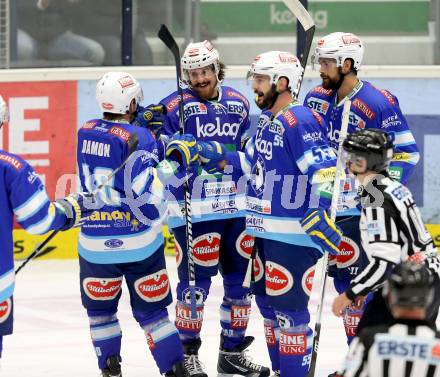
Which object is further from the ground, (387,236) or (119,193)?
(387,236)

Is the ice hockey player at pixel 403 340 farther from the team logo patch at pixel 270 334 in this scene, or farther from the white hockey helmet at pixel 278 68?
the team logo patch at pixel 270 334

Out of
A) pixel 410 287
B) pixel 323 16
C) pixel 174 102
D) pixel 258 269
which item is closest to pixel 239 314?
pixel 258 269

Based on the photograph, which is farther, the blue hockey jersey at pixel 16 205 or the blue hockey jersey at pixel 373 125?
the blue hockey jersey at pixel 373 125

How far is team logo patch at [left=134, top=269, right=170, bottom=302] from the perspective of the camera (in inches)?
223

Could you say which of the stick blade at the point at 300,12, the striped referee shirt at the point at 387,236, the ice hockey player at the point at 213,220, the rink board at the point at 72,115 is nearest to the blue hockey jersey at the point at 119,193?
the ice hockey player at the point at 213,220

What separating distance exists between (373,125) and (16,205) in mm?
1934

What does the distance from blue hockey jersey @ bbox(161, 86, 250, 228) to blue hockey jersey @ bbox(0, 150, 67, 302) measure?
1399 mm

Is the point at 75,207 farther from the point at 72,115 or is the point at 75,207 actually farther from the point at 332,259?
the point at 72,115

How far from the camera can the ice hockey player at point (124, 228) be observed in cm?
554

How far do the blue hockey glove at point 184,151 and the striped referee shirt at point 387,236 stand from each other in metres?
1.35

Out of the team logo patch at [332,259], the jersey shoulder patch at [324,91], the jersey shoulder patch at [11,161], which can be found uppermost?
the jersey shoulder patch at [324,91]

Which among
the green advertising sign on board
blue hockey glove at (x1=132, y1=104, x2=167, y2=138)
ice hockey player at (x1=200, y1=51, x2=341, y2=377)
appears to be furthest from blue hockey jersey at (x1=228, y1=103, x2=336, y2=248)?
the green advertising sign on board

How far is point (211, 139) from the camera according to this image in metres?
6.27

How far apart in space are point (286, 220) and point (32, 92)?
418 centimetres
